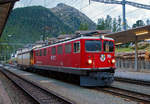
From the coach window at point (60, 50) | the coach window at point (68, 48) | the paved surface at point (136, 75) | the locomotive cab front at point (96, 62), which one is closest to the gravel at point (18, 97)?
the locomotive cab front at point (96, 62)

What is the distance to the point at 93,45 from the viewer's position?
521 inches

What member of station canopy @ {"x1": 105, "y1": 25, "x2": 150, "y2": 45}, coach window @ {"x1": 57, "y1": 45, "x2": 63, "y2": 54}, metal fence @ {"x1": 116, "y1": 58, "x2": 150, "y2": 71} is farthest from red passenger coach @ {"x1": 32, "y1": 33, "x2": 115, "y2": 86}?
metal fence @ {"x1": 116, "y1": 58, "x2": 150, "y2": 71}

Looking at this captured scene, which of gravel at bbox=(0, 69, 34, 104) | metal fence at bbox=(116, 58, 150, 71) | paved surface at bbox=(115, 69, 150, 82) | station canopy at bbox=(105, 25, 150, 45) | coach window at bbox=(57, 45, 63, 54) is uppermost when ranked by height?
station canopy at bbox=(105, 25, 150, 45)

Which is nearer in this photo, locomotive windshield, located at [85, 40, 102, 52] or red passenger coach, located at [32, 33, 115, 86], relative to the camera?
red passenger coach, located at [32, 33, 115, 86]

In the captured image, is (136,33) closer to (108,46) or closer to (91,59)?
(108,46)

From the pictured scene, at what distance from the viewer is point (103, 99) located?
981 centimetres

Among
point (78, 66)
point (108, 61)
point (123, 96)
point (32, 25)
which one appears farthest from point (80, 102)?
point (32, 25)

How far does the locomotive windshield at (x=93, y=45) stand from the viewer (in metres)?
13.1

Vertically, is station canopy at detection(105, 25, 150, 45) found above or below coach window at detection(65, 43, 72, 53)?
above

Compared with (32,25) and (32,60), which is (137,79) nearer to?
(32,60)

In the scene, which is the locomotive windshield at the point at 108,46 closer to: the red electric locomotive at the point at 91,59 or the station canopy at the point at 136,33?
the red electric locomotive at the point at 91,59

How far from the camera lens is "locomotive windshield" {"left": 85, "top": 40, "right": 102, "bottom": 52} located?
13055 mm

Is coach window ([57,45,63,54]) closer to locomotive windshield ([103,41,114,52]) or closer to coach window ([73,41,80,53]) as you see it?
coach window ([73,41,80,53])

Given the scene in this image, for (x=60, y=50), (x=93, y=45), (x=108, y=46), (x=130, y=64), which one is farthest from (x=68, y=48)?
(x=130, y=64)
